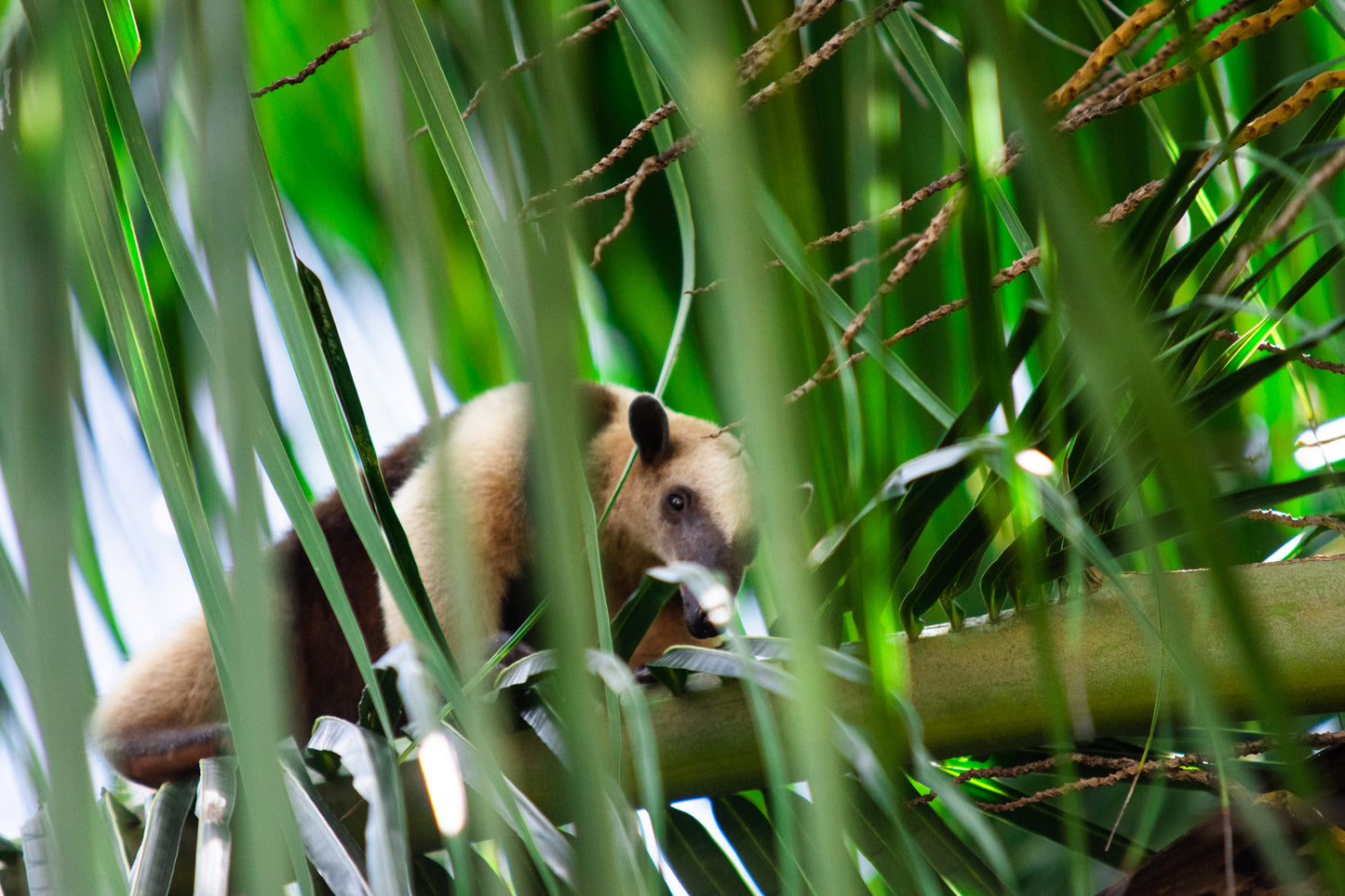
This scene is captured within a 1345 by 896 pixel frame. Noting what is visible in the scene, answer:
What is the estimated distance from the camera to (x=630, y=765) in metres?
0.96

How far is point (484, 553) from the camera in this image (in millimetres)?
2332

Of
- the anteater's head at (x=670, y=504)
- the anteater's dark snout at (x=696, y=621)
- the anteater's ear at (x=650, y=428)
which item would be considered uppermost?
the anteater's ear at (x=650, y=428)

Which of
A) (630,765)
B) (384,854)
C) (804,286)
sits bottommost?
(630,765)

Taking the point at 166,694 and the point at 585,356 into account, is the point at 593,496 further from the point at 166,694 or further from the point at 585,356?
the point at 585,356

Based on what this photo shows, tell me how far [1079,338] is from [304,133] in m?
1.66

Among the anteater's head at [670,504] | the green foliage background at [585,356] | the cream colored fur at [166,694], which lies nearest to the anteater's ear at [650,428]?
the anteater's head at [670,504]

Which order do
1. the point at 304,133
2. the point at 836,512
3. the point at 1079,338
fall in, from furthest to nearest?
the point at 304,133 < the point at 836,512 < the point at 1079,338

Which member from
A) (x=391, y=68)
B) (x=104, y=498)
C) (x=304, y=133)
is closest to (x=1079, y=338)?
(x=391, y=68)

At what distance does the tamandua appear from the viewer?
1.81 metres

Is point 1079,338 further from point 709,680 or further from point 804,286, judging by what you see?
point 709,680

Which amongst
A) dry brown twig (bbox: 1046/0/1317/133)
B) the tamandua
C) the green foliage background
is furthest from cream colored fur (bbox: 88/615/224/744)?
dry brown twig (bbox: 1046/0/1317/133)

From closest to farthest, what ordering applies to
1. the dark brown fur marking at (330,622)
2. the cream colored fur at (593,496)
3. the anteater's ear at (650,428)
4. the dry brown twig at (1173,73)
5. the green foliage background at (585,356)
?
the green foliage background at (585,356) < the dry brown twig at (1173,73) < the cream colored fur at (593,496) < the dark brown fur marking at (330,622) < the anteater's ear at (650,428)

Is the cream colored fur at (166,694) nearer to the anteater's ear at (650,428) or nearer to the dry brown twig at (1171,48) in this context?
the anteater's ear at (650,428)

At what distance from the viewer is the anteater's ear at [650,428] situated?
234 centimetres
